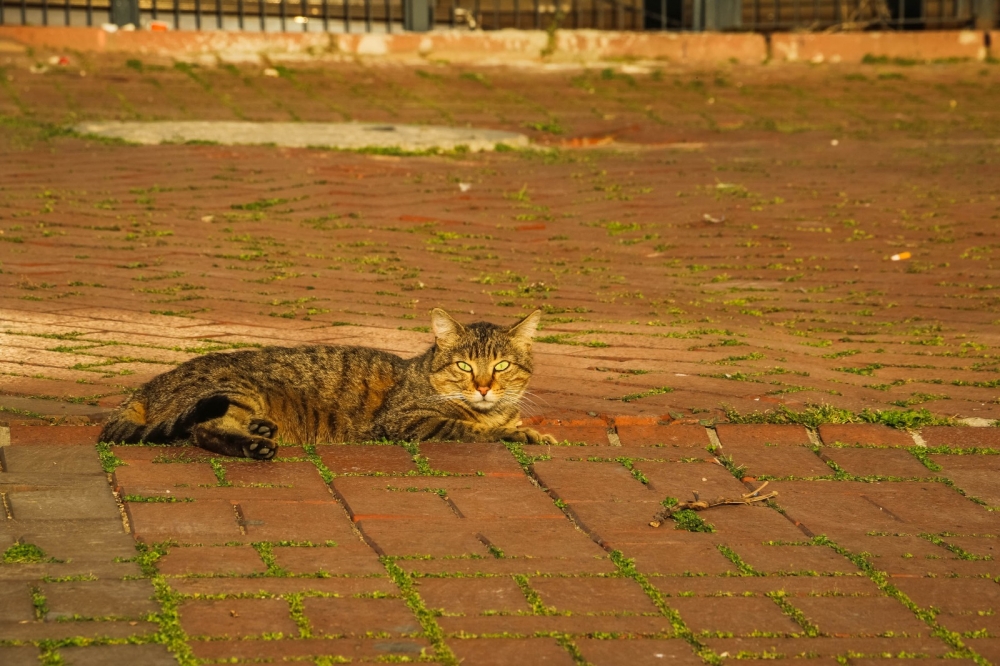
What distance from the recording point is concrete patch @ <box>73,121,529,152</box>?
9875 mm

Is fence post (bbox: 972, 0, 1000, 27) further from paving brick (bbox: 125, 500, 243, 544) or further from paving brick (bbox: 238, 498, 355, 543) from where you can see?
paving brick (bbox: 125, 500, 243, 544)

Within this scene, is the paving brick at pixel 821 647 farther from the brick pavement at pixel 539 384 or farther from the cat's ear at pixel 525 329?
the cat's ear at pixel 525 329

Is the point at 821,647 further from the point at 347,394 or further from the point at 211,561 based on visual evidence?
the point at 347,394

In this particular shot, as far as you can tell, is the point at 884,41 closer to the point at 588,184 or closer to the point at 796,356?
the point at 588,184

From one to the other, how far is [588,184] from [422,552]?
593cm

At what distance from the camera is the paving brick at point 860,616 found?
314 centimetres

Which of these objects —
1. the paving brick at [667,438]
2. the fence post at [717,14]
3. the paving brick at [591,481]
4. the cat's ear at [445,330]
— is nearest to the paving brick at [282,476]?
the paving brick at [591,481]

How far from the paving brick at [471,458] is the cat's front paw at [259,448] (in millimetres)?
523

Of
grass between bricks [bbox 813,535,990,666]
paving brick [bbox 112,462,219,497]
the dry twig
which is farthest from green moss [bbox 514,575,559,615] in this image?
paving brick [bbox 112,462,219,497]

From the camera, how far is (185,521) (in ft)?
11.9

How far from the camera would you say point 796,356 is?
5742 mm

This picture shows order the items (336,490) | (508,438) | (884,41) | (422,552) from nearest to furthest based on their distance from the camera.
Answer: (422,552)
(336,490)
(508,438)
(884,41)

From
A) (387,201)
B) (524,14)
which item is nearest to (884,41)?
(524,14)

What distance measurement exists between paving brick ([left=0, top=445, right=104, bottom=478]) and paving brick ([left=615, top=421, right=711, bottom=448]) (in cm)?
178
